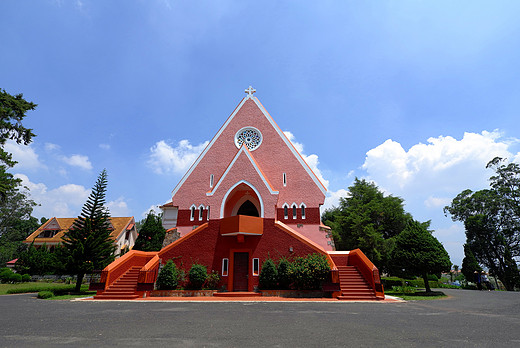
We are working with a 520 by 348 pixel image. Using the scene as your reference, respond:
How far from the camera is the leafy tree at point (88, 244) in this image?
18000mm

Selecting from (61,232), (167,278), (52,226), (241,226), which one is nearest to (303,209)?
(241,226)

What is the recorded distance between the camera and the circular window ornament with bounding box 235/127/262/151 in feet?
71.2

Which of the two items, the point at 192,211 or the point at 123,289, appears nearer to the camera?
the point at 123,289

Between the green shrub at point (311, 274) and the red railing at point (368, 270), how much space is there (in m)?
1.97

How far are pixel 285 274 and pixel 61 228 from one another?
37.5 meters

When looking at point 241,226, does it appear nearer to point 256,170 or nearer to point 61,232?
point 256,170

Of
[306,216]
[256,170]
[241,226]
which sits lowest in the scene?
[241,226]

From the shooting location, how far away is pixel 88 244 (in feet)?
60.5

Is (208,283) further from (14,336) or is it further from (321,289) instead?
(14,336)

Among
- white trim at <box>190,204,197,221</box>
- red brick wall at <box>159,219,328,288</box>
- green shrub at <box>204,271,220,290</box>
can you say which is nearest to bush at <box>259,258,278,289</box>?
red brick wall at <box>159,219,328,288</box>

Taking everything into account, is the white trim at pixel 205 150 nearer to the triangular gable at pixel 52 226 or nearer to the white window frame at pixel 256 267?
the white window frame at pixel 256 267

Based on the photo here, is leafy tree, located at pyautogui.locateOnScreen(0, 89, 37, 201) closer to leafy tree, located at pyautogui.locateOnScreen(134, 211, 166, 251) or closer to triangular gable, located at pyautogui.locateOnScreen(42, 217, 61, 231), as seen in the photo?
leafy tree, located at pyautogui.locateOnScreen(134, 211, 166, 251)

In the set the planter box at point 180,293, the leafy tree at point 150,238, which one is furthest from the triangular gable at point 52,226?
the planter box at point 180,293

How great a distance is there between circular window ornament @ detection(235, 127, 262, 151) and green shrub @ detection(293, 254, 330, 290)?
10392 millimetres
